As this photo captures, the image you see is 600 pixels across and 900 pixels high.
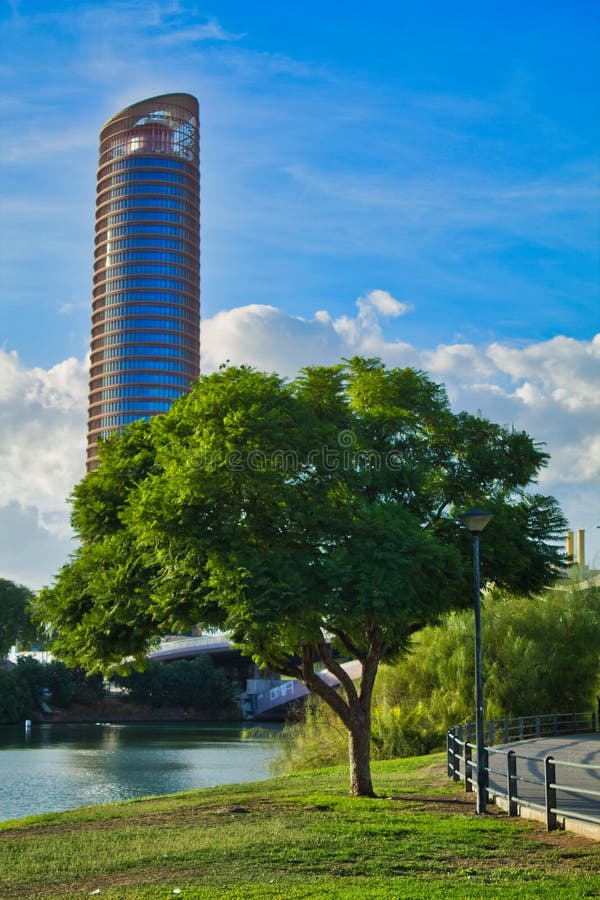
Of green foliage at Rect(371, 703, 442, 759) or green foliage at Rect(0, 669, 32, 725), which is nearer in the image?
green foliage at Rect(371, 703, 442, 759)

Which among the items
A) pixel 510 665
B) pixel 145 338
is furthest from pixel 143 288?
pixel 510 665

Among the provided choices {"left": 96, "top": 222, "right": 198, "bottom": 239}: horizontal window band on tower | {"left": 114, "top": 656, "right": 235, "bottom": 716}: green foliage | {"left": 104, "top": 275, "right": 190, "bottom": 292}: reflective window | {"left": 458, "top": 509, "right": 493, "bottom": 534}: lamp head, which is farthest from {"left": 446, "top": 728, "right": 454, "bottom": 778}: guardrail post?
{"left": 96, "top": 222, "right": 198, "bottom": 239}: horizontal window band on tower

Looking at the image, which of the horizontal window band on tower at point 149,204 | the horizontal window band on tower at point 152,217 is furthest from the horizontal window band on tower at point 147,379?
the horizontal window band on tower at point 149,204

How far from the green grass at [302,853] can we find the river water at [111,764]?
60.8 feet

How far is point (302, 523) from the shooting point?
18.7 meters

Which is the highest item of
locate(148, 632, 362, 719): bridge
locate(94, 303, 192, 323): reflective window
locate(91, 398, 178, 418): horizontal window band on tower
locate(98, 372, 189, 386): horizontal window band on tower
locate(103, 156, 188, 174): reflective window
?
locate(103, 156, 188, 174): reflective window

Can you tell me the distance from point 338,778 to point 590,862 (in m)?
14.9

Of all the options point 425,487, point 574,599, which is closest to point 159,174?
point 574,599

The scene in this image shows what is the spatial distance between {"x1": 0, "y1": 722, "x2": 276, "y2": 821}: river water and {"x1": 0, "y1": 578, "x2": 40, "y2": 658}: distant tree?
15778mm

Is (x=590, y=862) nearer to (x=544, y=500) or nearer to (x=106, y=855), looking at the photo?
(x=106, y=855)

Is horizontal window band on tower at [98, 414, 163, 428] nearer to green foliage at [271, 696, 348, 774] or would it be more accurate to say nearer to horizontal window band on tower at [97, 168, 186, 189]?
horizontal window band on tower at [97, 168, 186, 189]

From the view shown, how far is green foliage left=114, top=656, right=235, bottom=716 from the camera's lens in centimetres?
9950

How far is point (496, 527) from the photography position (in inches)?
869

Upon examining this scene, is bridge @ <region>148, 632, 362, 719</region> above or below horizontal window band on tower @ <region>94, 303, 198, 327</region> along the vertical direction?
below
